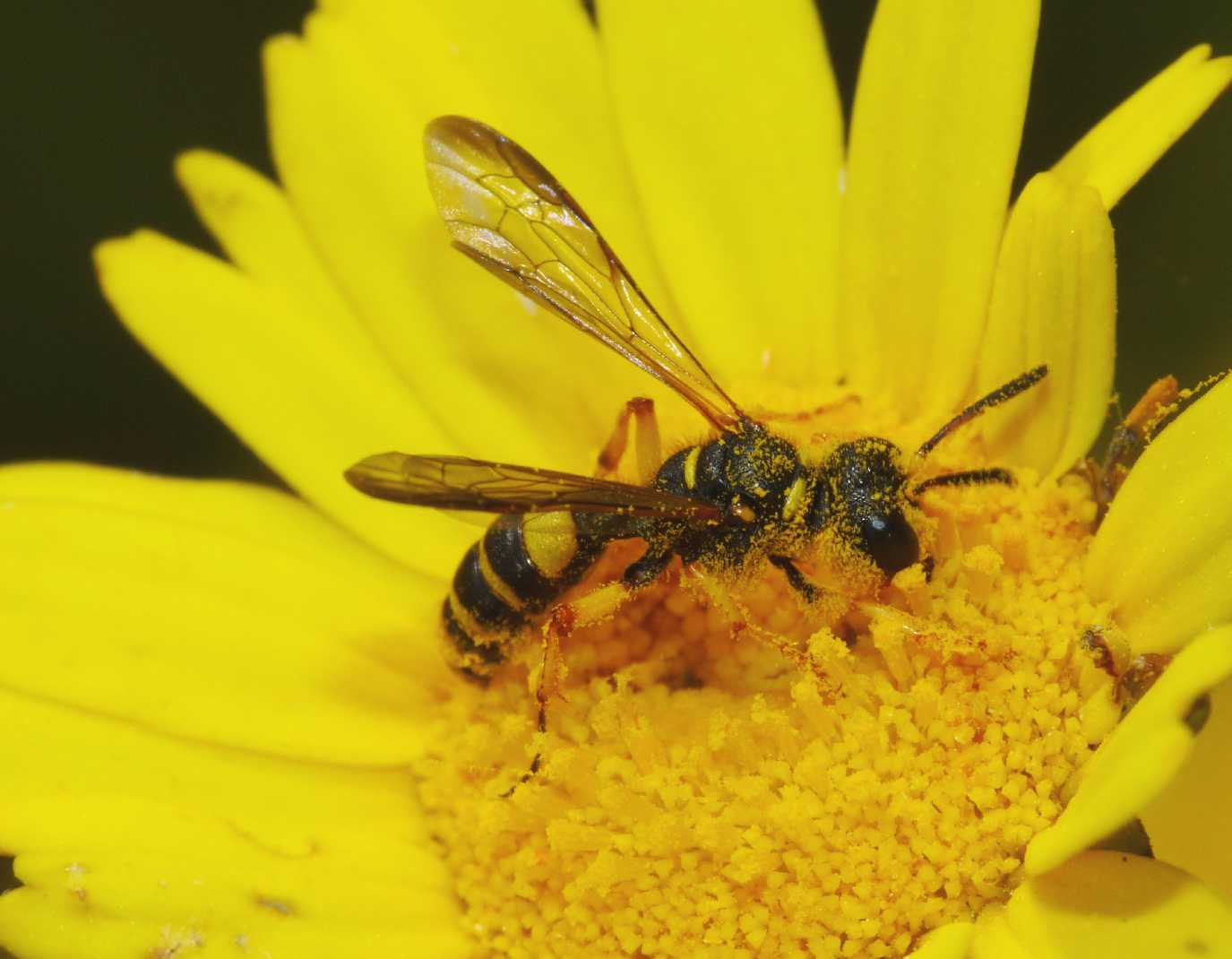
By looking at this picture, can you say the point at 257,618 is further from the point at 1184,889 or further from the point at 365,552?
the point at 1184,889

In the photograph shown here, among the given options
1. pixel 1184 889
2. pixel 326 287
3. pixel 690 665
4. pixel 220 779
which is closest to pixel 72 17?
pixel 326 287

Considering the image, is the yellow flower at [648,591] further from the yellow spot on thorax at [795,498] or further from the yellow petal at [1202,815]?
the yellow spot on thorax at [795,498]

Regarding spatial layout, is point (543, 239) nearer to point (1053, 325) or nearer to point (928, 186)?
point (928, 186)

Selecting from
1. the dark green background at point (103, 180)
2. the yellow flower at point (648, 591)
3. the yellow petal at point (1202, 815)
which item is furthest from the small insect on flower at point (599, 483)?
the dark green background at point (103, 180)

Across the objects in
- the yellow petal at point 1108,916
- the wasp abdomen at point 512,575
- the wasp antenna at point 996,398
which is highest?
the wasp abdomen at point 512,575

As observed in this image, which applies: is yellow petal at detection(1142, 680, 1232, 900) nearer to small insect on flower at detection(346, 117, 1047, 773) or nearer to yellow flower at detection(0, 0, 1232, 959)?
yellow flower at detection(0, 0, 1232, 959)

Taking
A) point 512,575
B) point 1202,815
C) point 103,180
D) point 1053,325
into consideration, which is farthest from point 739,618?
point 103,180
